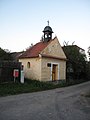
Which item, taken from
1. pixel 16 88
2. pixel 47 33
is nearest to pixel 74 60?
pixel 47 33

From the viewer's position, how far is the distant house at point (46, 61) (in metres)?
23.2

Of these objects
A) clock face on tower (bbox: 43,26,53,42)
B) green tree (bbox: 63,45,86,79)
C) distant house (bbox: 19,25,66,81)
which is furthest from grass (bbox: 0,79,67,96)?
green tree (bbox: 63,45,86,79)

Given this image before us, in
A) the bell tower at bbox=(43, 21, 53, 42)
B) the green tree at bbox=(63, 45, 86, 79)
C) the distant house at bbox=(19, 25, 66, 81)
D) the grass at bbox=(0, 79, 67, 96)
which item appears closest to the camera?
the grass at bbox=(0, 79, 67, 96)

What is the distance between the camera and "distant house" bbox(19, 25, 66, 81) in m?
23.2

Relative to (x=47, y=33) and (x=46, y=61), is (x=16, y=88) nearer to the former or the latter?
(x=46, y=61)

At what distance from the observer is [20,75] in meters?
20.2

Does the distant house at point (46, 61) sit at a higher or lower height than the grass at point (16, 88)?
higher

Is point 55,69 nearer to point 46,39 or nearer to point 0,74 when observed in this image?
point 46,39

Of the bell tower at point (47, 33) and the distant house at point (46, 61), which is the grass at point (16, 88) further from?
the bell tower at point (47, 33)

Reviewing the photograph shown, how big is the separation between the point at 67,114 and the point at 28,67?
56.4 feet

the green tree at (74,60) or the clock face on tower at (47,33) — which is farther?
Answer: the green tree at (74,60)

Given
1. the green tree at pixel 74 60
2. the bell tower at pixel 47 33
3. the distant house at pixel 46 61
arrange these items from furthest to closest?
the green tree at pixel 74 60, the bell tower at pixel 47 33, the distant house at pixel 46 61

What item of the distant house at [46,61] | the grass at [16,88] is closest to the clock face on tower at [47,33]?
the distant house at [46,61]

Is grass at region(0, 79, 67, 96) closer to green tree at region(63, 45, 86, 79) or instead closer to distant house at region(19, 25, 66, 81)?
distant house at region(19, 25, 66, 81)
